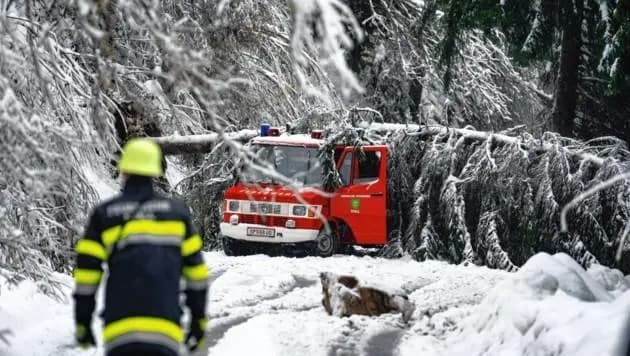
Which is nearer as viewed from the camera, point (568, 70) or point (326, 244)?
point (568, 70)

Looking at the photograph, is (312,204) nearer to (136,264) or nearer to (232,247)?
(232,247)

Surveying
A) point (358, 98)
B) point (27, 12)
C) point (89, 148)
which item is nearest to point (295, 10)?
point (27, 12)

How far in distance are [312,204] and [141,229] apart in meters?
11.4

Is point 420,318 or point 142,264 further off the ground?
point 142,264

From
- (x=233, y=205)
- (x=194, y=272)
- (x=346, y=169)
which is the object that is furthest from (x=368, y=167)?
(x=194, y=272)

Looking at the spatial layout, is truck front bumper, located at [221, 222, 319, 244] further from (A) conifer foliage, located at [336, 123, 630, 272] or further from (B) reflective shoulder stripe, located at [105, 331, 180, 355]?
(B) reflective shoulder stripe, located at [105, 331, 180, 355]

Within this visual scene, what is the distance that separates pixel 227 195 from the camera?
53.6ft

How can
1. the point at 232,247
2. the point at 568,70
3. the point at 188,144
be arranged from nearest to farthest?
the point at 568,70 → the point at 232,247 → the point at 188,144

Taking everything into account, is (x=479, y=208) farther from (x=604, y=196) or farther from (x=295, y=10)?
(x=295, y=10)

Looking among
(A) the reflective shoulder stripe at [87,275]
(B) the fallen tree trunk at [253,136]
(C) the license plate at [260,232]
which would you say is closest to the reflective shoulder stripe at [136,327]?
(A) the reflective shoulder stripe at [87,275]

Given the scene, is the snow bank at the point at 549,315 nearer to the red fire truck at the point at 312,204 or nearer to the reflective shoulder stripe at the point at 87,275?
the reflective shoulder stripe at the point at 87,275

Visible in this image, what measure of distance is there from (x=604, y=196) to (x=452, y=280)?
272 centimetres

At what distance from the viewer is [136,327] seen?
14.1ft

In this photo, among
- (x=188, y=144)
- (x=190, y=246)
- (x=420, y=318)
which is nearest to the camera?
(x=190, y=246)
